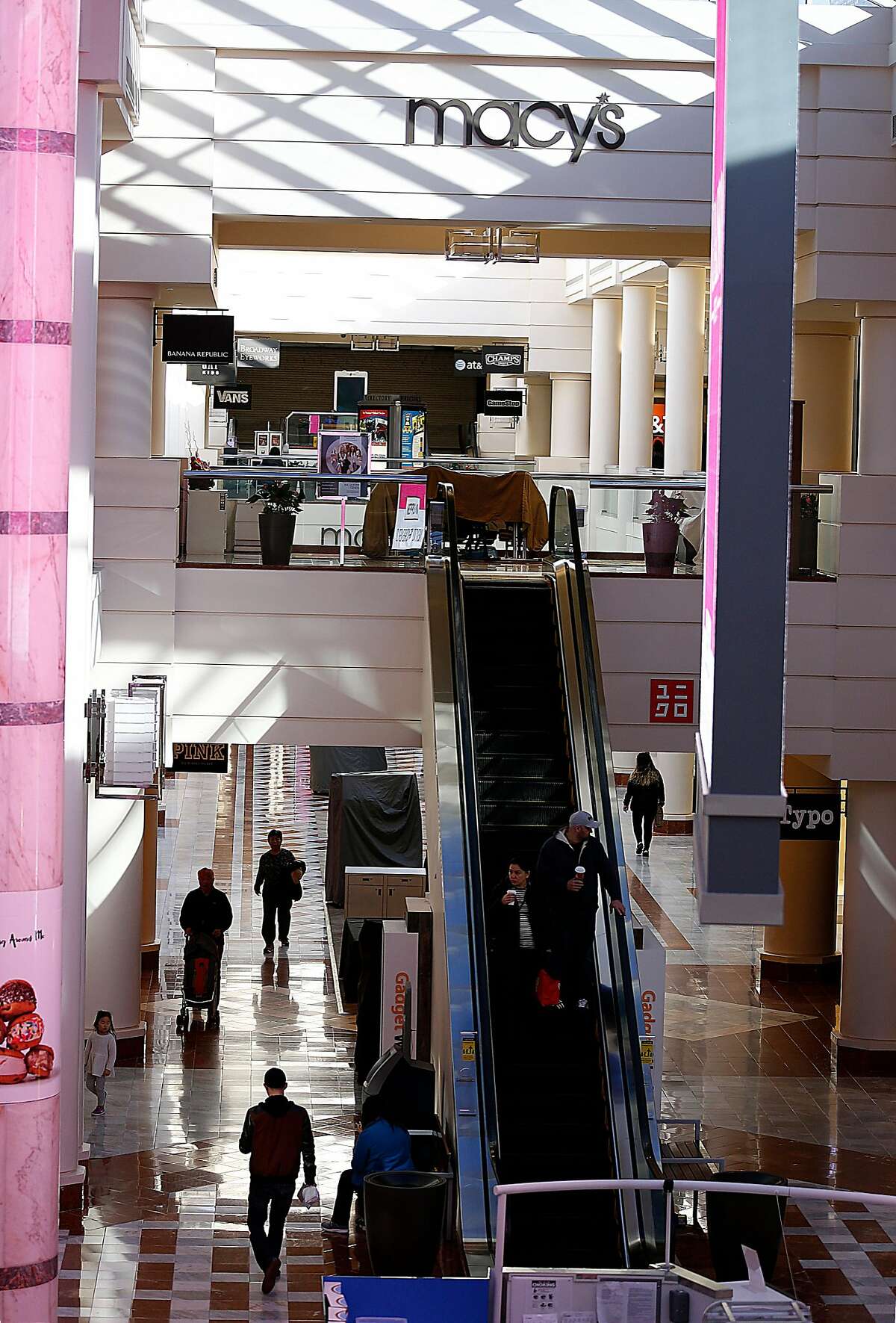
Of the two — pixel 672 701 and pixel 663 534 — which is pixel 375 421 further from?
pixel 672 701

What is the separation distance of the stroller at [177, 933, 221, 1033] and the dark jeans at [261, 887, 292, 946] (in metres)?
2.51

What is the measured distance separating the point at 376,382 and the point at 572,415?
20.4 ft

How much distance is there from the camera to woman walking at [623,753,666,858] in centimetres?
2295

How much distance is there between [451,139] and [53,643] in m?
7.39

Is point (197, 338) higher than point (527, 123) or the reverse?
the reverse


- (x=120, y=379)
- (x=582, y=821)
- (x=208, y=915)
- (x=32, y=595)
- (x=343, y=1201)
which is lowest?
(x=343, y=1201)

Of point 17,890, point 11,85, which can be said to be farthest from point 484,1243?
point 11,85

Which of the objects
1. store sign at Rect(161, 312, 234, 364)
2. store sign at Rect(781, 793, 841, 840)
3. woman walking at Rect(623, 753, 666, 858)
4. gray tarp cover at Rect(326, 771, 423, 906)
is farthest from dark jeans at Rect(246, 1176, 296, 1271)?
woman walking at Rect(623, 753, 666, 858)

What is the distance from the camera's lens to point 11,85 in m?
8.60

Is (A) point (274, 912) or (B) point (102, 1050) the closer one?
(B) point (102, 1050)

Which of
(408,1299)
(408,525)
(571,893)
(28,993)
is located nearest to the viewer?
(408,1299)

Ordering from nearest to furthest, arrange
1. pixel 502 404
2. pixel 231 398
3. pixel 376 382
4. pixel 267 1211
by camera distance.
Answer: pixel 267 1211 → pixel 502 404 → pixel 231 398 → pixel 376 382

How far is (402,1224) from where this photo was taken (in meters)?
9.48

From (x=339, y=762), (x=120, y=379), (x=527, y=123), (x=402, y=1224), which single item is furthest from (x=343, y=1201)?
(x=339, y=762)
